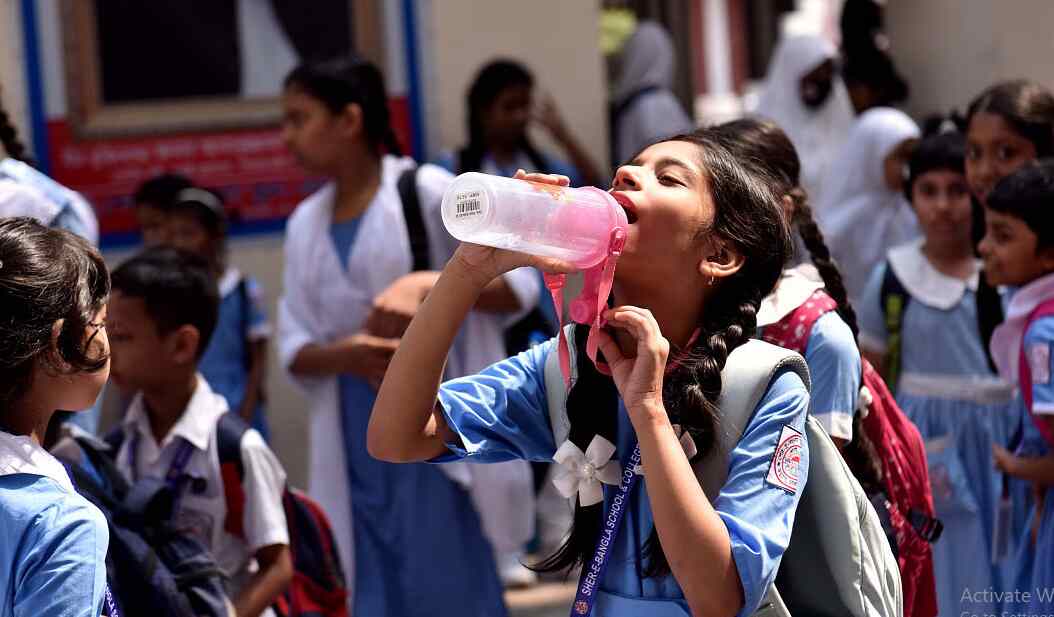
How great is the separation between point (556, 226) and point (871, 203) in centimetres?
363

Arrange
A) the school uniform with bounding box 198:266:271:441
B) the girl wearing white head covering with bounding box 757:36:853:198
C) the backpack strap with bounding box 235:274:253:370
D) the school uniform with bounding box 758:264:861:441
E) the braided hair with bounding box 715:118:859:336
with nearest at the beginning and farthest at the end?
the school uniform with bounding box 758:264:861:441, the braided hair with bounding box 715:118:859:336, the school uniform with bounding box 198:266:271:441, the backpack strap with bounding box 235:274:253:370, the girl wearing white head covering with bounding box 757:36:853:198

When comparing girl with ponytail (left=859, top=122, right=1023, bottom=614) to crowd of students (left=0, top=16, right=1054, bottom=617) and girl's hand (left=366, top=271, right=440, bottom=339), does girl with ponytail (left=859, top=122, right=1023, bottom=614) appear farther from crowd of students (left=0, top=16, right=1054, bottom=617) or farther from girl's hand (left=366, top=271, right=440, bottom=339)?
girl's hand (left=366, top=271, right=440, bottom=339)

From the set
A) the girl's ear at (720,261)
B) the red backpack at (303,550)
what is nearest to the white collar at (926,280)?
the red backpack at (303,550)

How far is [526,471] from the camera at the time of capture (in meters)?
4.23

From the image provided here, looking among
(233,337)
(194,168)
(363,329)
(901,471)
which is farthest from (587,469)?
(194,168)

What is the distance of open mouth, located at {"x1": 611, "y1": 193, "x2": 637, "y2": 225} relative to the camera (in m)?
1.98

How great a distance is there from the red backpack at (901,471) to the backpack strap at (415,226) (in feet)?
5.29

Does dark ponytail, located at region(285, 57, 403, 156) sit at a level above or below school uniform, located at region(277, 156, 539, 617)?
above

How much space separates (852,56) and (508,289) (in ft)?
9.03

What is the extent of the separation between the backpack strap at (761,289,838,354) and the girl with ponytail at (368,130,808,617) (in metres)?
0.33

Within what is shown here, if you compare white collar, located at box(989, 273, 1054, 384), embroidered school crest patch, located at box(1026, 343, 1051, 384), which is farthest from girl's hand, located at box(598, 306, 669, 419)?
white collar, located at box(989, 273, 1054, 384)

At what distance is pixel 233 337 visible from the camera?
5.09 metres

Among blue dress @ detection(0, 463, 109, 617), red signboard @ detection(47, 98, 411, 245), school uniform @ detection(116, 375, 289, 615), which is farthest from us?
red signboard @ detection(47, 98, 411, 245)

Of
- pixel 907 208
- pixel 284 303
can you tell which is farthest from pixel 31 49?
pixel 907 208
